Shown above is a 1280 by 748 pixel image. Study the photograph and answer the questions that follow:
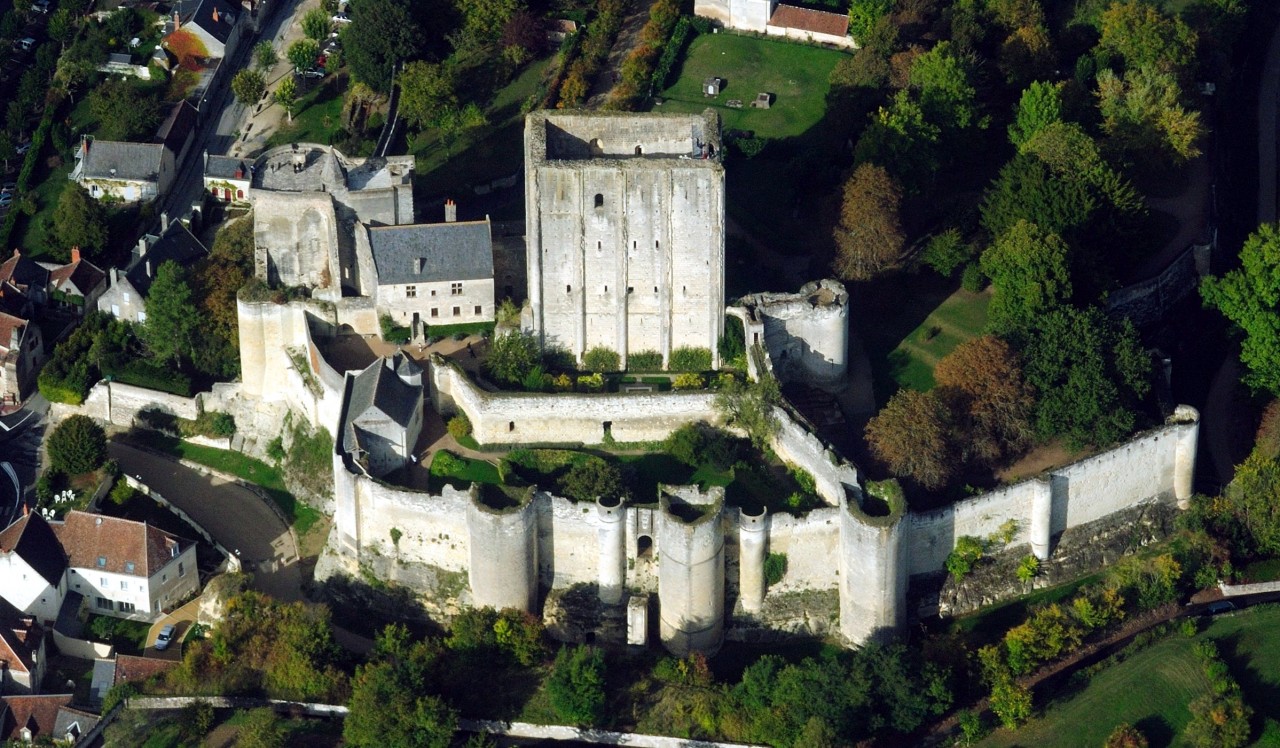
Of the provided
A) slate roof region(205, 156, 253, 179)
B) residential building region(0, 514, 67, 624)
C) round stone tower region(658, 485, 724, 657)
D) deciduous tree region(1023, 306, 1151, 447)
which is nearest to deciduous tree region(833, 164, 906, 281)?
deciduous tree region(1023, 306, 1151, 447)

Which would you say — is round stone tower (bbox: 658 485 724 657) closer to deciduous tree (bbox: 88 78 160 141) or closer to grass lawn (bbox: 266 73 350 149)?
grass lawn (bbox: 266 73 350 149)

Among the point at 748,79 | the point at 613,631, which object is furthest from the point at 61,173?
the point at 613,631

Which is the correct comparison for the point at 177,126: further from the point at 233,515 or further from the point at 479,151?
the point at 233,515

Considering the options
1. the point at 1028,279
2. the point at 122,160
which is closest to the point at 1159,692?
the point at 1028,279

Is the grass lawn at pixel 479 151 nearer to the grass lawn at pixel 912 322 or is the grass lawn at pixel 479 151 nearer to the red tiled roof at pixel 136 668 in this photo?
the grass lawn at pixel 912 322

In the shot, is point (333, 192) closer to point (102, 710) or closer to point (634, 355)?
point (634, 355)

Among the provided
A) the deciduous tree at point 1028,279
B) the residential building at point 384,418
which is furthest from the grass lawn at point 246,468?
the deciduous tree at point 1028,279
